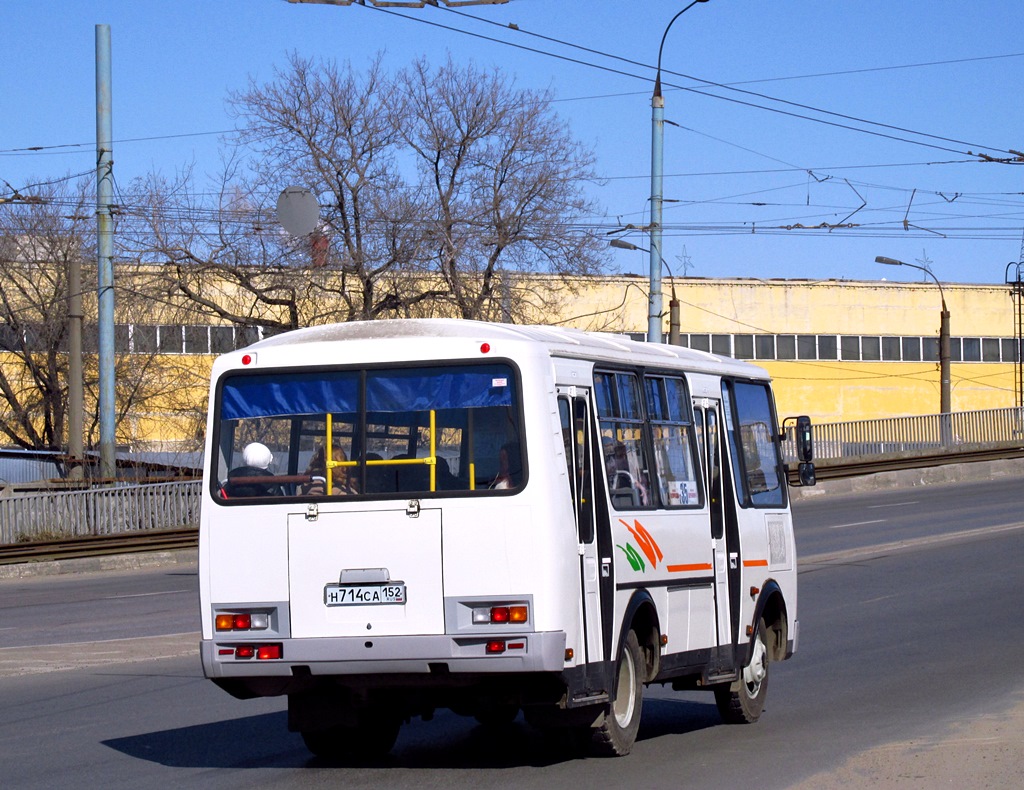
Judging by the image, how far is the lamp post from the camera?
27.2 metres

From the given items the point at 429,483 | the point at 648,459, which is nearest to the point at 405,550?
the point at 429,483

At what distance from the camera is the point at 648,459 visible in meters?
9.66

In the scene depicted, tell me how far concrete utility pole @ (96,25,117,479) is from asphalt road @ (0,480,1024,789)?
10.9 meters

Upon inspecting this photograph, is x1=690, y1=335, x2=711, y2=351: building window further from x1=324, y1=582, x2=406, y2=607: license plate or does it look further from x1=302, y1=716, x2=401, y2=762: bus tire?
x1=324, y1=582, x2=406, y2=607: license plate

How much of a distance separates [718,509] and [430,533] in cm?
307

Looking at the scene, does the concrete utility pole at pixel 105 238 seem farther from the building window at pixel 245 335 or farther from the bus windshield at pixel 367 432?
the bus windshield at pixel 367 432

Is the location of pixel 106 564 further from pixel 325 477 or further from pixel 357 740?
pixel 325 477

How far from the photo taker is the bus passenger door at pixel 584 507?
8.44 m

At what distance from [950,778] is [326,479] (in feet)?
12.6

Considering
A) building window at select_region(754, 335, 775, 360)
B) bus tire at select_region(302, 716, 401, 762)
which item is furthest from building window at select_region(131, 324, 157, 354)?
building window at select_region(754, 335, 775, 360)

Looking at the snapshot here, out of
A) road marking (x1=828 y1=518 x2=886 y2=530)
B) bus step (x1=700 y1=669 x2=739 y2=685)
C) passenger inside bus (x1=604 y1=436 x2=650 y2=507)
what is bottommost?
bus step (x1=700 y1=669 x2=739 y2=685)

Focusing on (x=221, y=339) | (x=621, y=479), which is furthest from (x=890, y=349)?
(x=621, y=479)

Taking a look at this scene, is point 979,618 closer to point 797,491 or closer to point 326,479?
point 326,479

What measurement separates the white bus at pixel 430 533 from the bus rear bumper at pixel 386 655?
0.01 m
